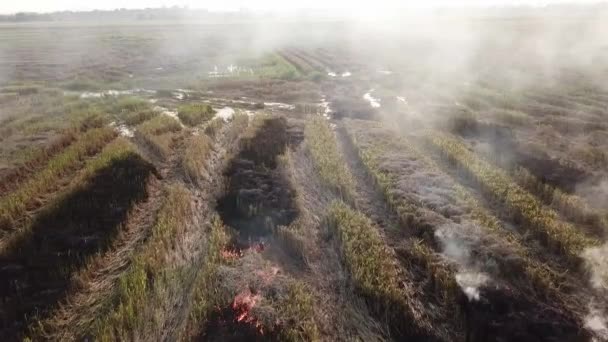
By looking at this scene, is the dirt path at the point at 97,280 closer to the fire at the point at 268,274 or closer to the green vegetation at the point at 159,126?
the fire at the point at 268,274

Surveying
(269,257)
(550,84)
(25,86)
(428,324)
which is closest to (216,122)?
(269,257)

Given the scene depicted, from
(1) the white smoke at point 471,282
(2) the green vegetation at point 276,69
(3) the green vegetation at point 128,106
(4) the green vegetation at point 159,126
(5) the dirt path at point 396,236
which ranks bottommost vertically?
(2) the green vegetation at point 276,69

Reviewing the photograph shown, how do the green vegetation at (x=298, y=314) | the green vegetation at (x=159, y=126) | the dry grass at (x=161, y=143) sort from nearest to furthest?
1. the green vegetation at (x=298, y=314)
2. the dry grass at (x=161, y=143)
3. the green vegetation at (x=159, y=126)

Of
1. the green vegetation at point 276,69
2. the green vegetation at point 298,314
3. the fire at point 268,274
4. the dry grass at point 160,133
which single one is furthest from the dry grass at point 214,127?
the green vegetation at point 276,69

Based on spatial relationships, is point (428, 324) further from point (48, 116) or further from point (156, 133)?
point (48, 116)

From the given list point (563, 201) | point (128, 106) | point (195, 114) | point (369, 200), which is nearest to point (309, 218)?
point (369, 200)

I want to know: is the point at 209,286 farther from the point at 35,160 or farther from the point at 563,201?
the point at 35,160
